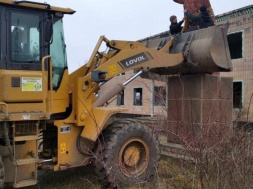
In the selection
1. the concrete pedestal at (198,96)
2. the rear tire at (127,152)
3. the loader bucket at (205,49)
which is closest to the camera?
the rear tire at (127,152)

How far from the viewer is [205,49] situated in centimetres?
704

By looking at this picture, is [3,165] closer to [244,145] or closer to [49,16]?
[49,16]

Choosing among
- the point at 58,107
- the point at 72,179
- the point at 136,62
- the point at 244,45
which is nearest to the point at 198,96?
the point at 136,62

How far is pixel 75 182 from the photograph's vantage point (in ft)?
19.9

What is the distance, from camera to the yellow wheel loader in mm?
5004

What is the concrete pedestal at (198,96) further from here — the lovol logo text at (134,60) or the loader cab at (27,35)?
the loader cab at (27,35)

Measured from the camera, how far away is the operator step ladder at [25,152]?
4975mm

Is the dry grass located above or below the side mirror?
below

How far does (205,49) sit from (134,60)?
159cm

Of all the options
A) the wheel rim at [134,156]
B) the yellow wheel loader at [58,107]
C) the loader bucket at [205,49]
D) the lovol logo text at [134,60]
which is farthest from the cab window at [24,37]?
the loader bucket at [205,49]

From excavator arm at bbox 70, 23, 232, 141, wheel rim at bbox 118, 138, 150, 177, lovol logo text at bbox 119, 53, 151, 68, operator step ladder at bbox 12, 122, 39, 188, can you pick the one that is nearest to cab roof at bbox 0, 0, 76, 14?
excavator arm at bbox 70, 23, 232, 141

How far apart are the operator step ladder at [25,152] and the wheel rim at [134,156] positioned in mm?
1399

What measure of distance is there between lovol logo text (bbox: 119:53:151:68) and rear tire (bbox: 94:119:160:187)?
42.3 inches

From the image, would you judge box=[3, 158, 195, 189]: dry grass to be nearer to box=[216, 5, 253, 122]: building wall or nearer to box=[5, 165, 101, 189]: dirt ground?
box=[5, 165, 101, 189]: dirt ground
